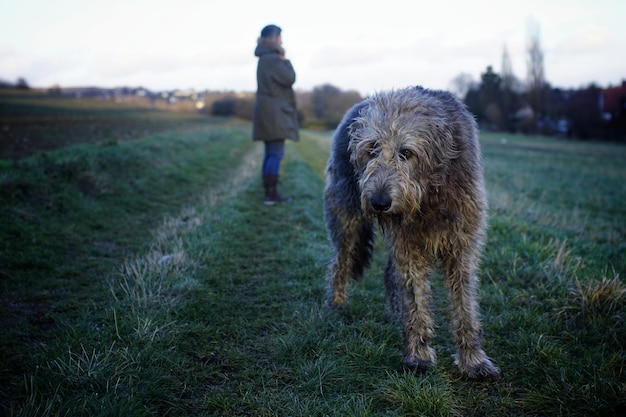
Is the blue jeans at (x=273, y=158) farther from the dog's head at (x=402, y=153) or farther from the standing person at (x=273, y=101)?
the dog's head at (x=402, y=153)

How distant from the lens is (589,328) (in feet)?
12.9

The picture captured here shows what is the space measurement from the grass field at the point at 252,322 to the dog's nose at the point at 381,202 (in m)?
1.21

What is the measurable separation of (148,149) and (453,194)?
13.4m

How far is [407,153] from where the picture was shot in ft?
10.3

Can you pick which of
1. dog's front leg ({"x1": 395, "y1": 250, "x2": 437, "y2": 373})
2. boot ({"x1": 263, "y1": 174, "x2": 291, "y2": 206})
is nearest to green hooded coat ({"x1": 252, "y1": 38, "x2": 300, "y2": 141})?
boot ({"x1": 263, "y1": 174, "x2": 291, "y2": 206})

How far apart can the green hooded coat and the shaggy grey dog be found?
577cm

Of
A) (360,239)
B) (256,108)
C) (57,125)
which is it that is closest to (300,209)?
(256,108)

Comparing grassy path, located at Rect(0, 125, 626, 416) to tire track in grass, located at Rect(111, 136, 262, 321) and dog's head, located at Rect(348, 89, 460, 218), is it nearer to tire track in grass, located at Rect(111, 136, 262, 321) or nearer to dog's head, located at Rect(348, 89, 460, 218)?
tire track in grass, located at Rect(111, 136, 262, 321)

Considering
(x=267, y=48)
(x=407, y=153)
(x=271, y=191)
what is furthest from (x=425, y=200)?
(x=271, y=191)

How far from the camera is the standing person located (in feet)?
28.9

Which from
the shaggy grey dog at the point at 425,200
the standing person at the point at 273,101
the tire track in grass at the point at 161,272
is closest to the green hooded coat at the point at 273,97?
the standing person at the point at 273,101

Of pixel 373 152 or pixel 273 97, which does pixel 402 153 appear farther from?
pixel 273 97

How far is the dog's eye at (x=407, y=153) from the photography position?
10.2 feet

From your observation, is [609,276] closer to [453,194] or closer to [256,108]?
[453,194]
